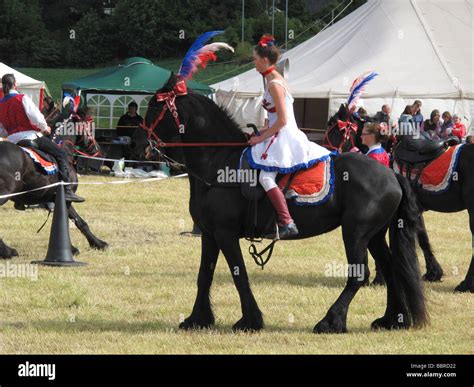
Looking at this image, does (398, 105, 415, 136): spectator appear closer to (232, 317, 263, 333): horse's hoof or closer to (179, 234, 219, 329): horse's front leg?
(179, 234, 219, 329): horse's front leg

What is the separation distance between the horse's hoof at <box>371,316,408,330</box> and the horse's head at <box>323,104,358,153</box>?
673cm

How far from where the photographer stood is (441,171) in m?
11.0

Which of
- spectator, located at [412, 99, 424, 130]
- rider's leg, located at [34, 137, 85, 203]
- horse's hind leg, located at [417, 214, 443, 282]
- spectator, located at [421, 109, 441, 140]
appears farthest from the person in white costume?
spectator, located at [421, 109, 441, 140]

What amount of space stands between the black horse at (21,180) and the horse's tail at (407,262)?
5338mm

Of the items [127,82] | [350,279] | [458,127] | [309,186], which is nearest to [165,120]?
[309,186]

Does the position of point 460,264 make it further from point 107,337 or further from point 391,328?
point 107,337

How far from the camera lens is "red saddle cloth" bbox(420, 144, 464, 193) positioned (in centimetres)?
1098

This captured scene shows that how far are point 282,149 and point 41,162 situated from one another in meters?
4.96

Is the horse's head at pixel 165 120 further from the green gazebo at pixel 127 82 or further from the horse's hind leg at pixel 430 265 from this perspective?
the green gazebo at pixel 127 82

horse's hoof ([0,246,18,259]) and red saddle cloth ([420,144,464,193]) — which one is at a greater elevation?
red saddle cloth ([420,144,464,193])

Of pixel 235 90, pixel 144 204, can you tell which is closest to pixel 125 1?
pixel 235 90

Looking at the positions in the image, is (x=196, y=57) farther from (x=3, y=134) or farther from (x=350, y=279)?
(x=3, y=134)

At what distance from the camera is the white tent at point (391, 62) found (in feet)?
84.1
